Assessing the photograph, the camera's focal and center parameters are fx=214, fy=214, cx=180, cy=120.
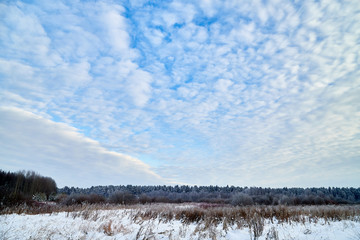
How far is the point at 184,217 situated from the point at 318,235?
6.81 m

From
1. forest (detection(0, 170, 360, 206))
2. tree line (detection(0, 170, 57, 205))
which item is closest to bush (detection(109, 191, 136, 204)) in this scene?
forest (detection(0, 170, 360, 206))

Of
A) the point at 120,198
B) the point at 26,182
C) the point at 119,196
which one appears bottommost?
the point at 120,198

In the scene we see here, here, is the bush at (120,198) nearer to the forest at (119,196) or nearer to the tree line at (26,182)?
the forest at (119,196)

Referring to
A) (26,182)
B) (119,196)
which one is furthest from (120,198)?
(26,182)

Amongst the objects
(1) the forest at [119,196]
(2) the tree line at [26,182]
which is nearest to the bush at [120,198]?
(1) the forest at [119,196]

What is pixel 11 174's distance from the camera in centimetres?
6247

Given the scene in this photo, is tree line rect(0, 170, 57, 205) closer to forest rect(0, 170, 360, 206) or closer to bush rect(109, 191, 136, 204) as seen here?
forest rect(0, 170, 360, 206)

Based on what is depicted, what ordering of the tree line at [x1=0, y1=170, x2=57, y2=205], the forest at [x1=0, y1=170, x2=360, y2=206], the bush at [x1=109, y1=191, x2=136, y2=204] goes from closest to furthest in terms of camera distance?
1. the forest at [x1=0, y1=170, x2=360, y2=206]
2. the bush at [x1=109, y1=191, x2=136, y2=204]
3. the tree line at [x1=0, y1=170, x2=57, y2=205]

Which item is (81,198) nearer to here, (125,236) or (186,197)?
(125,236)

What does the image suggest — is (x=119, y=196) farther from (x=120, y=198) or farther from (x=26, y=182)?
(x=26, y=182)

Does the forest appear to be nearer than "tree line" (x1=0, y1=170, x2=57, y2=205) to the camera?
Yes

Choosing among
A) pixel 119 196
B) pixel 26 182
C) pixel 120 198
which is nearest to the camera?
pixel 120 198

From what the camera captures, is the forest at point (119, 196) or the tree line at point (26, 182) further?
the tree line at point (26, 182)

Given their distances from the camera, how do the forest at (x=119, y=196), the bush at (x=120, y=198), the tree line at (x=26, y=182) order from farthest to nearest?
1. the tree line at (x=26, y=182)
2. the bush at (x=120, y=198)
3. the forest at (x=119, y=196)
